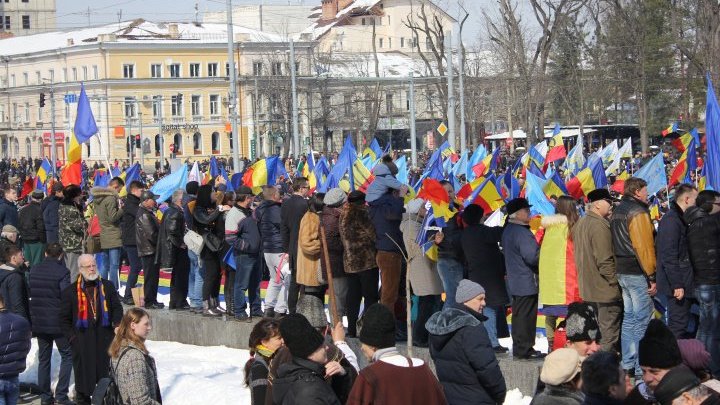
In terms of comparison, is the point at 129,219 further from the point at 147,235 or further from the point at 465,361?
the point at 465,361

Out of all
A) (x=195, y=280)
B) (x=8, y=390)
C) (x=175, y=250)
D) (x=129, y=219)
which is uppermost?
(x=129, y=219)

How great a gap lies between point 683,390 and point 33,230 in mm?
14327

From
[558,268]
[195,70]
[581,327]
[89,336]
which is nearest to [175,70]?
[195,70]

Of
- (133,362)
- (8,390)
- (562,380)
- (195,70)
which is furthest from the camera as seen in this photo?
(195,70)

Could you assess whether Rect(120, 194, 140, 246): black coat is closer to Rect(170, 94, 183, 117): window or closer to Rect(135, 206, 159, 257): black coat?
Rect(135, 206, 159, 257): black coat

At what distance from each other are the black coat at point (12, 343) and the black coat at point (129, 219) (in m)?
6.41

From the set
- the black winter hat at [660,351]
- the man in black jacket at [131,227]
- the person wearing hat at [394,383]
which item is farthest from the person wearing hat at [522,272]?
the man in black jacket at [131,227]

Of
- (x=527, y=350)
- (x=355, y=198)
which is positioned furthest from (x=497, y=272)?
(x=355, y=198)

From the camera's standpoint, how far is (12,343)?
11406 millimetres

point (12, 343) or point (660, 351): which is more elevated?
point (660, 351)

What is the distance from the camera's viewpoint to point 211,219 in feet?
53.8

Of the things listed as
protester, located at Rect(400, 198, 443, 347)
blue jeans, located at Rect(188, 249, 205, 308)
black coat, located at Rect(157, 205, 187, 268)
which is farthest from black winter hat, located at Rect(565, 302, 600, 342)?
black coat, located at Rect(157, 205, 187, 268)

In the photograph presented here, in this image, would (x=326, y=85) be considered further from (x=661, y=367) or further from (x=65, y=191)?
(x=661, y=367)

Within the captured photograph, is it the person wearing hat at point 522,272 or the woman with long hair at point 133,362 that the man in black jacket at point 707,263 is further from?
the woman with long hair at point 133,362
